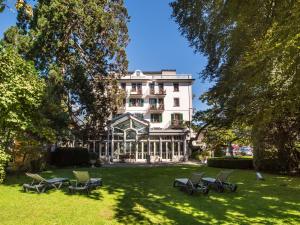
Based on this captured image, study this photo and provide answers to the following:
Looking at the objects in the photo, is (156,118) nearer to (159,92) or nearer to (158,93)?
(158,93)

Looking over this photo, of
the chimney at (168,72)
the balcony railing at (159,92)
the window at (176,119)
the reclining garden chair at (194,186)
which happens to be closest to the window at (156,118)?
the window at (176,119)

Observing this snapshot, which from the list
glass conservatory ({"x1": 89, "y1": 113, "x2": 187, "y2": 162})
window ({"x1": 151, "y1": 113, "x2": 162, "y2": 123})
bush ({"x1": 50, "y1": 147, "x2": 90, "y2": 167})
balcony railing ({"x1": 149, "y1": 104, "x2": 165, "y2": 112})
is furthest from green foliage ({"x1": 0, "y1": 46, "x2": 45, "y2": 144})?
window ({"x1": 151, "y1": 113, "x2": 162, "y2": 123})

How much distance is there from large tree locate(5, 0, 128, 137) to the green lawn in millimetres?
17194

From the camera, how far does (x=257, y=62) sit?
37.5ft

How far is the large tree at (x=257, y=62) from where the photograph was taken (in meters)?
8.58

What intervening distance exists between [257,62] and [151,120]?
38818mm

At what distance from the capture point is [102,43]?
103 ft

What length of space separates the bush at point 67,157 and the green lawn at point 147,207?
15.4 m

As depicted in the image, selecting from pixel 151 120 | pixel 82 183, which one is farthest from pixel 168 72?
pixel 82 183

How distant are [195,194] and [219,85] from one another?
13054 mm

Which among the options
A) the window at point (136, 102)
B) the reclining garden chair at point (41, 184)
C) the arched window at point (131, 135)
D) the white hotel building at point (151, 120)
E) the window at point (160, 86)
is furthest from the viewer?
the window at point (160, 86)

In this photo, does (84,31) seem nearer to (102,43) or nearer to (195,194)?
(102,43)

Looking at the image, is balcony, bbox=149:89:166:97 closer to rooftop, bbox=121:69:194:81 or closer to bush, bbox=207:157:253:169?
rooftop, bbox=121:69:194:81

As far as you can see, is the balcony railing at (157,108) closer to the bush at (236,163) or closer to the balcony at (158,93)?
the balcony at (158,93)
